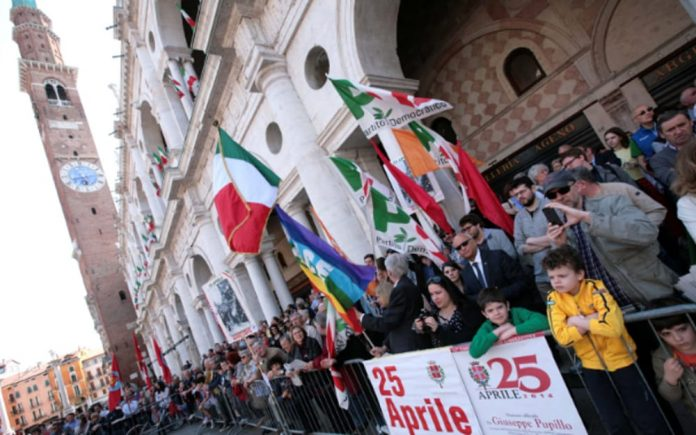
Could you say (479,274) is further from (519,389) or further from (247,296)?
(247,296)

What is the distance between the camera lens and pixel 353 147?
27.1 ft

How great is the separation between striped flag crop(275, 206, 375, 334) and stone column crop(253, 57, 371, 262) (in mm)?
3556

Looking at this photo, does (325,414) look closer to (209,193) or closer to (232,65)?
(232,65)

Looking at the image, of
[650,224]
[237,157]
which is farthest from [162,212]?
[650,224]

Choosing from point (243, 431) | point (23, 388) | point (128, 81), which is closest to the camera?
point (243, 431)

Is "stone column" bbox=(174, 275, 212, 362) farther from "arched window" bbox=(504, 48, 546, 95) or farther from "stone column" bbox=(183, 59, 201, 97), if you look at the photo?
"arched window" bbox=(504, 48, 546, 95)

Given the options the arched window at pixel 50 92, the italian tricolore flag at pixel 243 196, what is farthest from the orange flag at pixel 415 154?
the arched window at pixel 50 92

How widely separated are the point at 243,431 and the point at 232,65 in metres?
8.93

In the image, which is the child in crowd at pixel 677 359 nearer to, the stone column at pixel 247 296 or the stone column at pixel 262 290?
the stone column at pixel 262 290

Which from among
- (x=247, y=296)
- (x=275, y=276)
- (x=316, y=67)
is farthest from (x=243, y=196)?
(x=247, y=296)

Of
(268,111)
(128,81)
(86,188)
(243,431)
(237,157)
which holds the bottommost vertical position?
(243,431)

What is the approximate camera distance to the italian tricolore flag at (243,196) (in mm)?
4656

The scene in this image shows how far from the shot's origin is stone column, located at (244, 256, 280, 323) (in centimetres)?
1296

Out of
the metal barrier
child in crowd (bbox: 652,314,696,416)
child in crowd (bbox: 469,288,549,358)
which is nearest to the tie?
child in crowd (bbox: 469,288,549,358)
